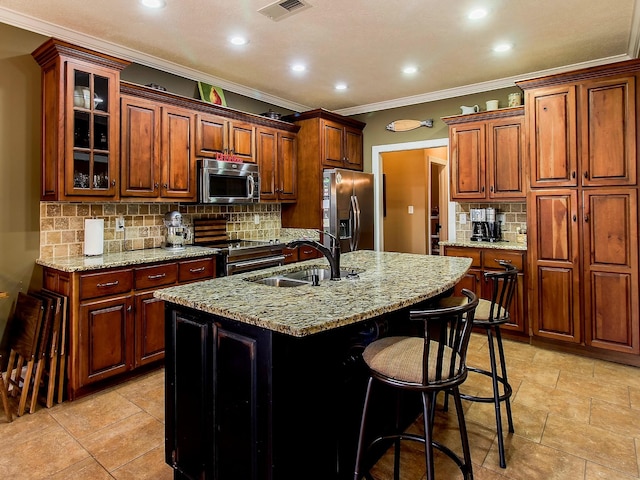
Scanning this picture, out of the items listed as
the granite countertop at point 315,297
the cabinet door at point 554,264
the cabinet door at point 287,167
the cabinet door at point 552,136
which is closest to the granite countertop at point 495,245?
the cabinet door at point 554,264

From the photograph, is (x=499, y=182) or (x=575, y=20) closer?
(x=575, y=20)

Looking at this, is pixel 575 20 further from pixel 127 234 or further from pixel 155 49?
pixel 127 234

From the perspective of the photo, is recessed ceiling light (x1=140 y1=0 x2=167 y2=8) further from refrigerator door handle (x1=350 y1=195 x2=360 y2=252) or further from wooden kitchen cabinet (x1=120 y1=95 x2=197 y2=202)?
refrigerator door handle (x1=350 y1=195 x2=360 y2=252)

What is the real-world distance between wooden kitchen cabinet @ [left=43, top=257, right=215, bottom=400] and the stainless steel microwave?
2.96ft

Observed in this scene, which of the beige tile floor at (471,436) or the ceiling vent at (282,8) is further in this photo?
the ceiling vent at (282,8)

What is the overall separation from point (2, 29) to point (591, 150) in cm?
470

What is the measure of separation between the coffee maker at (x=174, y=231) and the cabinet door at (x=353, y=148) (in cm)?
239

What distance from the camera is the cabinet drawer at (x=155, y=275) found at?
3.08 meters

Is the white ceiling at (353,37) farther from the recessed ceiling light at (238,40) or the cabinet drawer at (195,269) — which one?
the cabinet drawer at (195,269)

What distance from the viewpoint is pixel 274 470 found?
147 cm

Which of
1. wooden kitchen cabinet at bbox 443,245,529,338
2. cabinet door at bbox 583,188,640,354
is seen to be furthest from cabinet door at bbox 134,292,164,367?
cabinet door at bbox 583,188,640,354

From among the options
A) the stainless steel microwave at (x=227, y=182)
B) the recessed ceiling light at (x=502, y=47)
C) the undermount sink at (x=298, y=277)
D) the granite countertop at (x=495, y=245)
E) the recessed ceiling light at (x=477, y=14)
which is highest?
the recessed ceiling light at (x=502, y=47)

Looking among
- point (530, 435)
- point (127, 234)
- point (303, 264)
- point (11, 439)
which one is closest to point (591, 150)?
point (530, 435)

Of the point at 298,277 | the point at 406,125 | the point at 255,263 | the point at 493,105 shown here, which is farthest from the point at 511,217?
the point at 298,277
